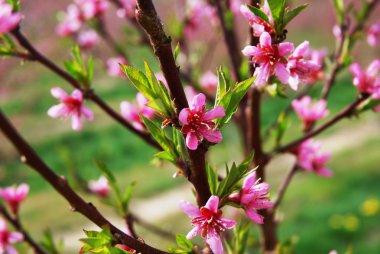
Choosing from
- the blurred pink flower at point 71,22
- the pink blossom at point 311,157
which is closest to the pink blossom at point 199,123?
the pink blossom at point 311,157

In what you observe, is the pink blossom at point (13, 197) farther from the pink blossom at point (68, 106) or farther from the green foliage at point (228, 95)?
the green foliage at point (228, 95)

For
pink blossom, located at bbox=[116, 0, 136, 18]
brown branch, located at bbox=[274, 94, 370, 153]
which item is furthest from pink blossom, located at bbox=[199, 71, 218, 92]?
brown branch, located at bbox=[274, 94, 370, 153]

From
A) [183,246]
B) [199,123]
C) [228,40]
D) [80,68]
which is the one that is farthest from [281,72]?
[228,40]

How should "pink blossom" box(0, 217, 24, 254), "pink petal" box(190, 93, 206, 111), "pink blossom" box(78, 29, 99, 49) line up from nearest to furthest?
1. "pink petal" box(190, 93, 206, 111)
2. "pink blossom" box(0, 217, 24, 254)
3. "pink blossom" box(78, 29, 99, 49)

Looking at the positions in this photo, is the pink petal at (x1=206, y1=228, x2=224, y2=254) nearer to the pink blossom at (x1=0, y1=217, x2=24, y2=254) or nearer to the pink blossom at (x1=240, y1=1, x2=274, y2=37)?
the pink blossom at (x1=240, y1=1, x2=274, y2=37)

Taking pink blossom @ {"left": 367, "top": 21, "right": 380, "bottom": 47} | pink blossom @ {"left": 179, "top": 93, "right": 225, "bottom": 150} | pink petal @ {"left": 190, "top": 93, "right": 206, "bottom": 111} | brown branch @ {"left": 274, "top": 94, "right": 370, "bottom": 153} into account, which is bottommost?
pink blossom @ {"left": 179, "top": 93, "right": 225, "bottom": 150}

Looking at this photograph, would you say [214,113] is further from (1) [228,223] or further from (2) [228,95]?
(1) [228,223]

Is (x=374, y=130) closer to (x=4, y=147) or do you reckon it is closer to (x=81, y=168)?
(x=81, y=168)
